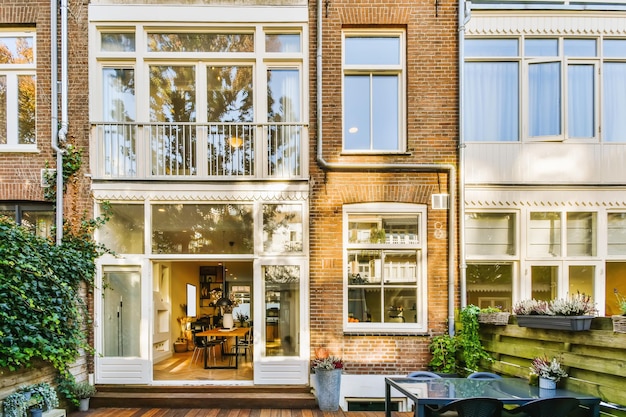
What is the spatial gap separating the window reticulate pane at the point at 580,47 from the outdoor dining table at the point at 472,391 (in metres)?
5.58

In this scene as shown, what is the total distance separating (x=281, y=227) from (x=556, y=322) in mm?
4104

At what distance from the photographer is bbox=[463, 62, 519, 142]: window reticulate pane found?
7.14 metres

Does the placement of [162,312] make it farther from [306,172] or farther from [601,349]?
[601,349]

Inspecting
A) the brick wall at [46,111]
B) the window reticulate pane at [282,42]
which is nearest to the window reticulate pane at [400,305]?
the window reticulate pane at [282,42]

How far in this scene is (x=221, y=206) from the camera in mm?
6922

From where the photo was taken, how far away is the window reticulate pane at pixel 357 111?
277 inches

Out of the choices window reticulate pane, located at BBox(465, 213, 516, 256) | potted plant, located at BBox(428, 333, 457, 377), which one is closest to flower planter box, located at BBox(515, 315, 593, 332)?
potted plant, located at BBox(428, 333, 457, 377)

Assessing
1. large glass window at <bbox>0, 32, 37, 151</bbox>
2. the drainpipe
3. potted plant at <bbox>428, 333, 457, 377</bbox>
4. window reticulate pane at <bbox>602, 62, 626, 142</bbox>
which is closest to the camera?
potted plant at <bbox>428, 333, 457, 377</bbox>

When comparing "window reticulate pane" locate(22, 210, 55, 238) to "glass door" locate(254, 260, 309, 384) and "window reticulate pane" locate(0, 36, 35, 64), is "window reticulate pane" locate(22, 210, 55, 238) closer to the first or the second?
"window reticulate pane" locate(0, 36, 35, 64)

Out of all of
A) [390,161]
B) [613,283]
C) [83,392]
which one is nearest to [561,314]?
[390,161]

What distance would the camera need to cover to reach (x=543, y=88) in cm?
711

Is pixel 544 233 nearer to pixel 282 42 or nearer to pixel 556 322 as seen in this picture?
pixel 556 322

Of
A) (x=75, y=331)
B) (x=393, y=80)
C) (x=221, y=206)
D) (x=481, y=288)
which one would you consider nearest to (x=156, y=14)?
(x=221, y=206)

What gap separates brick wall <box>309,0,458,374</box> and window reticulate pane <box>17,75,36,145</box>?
4.76 m
